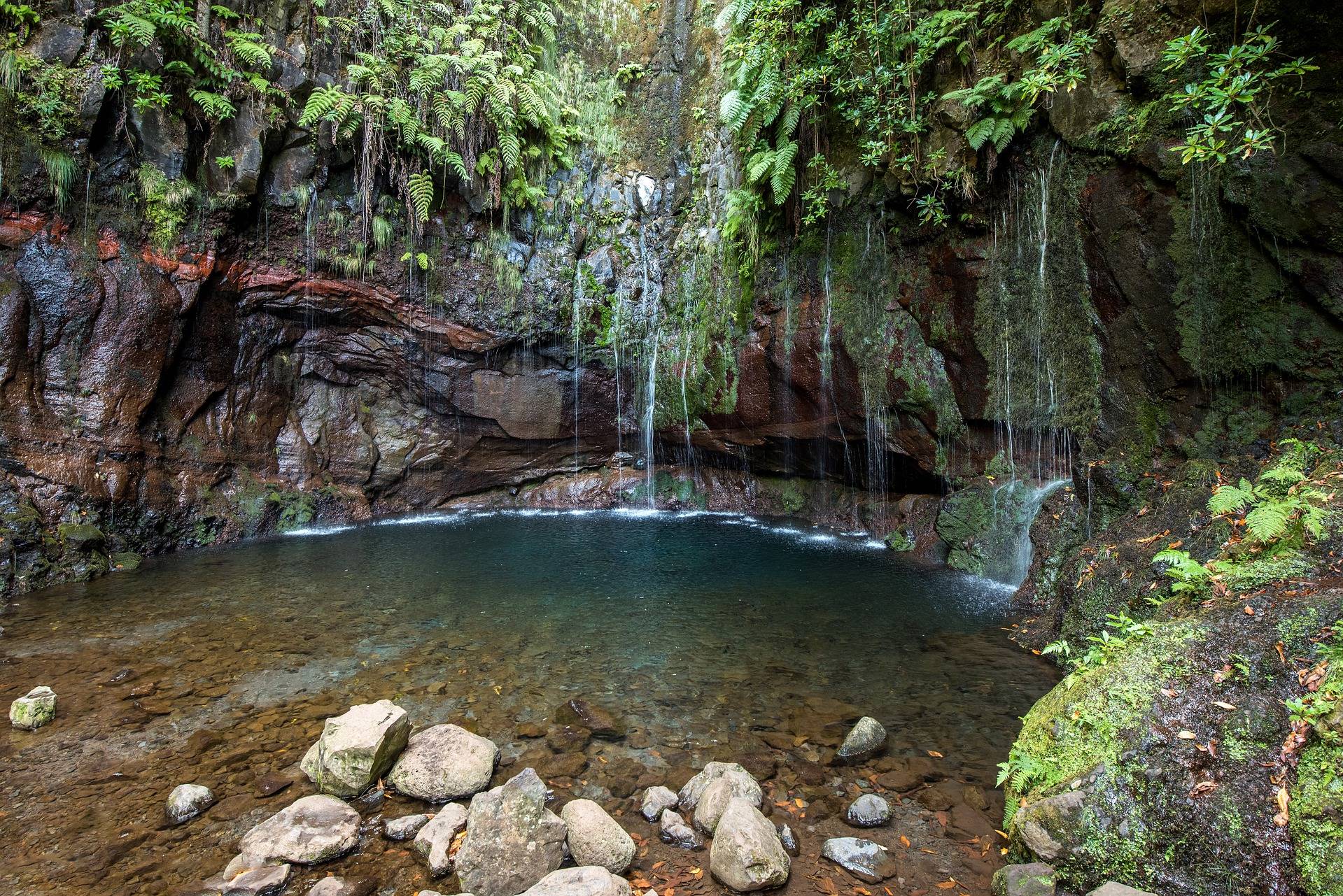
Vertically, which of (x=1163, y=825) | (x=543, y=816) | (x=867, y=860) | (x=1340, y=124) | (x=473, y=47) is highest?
(x=473, y=47)

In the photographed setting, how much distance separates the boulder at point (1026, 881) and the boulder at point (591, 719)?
8.27 feet

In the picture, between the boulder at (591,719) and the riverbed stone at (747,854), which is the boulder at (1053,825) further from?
the boulder at (591,719)

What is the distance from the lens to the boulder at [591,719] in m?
4.43

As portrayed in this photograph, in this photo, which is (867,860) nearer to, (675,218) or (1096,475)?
(1096,475)

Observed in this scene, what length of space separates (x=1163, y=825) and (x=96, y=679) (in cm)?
775

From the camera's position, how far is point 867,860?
3119 millimetres

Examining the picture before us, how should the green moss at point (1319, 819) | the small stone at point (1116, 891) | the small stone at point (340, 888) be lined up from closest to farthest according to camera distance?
1. the green moss at point (1319, 819)
2. the small stone at point (1116, 891)
3. the small stone at point (340, 888)

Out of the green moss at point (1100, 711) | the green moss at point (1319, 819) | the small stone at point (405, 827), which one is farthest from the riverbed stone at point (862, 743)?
the small stone at point (405, 827)

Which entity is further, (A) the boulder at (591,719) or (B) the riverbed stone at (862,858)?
(A) the boulder at (591,719)

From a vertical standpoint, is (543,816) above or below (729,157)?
below

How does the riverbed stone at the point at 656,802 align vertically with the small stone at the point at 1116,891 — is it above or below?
below

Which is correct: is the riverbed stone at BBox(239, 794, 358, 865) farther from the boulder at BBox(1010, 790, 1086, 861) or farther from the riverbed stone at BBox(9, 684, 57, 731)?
the boulder at BBox(1010, 790, 1086, 861)

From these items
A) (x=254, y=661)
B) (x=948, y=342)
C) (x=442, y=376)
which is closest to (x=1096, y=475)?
(x=948, y=342)

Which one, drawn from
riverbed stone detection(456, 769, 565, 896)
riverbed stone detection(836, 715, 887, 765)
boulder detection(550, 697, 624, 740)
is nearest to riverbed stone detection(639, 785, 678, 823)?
riverbed stone detection(456, 769, 565, 896)
